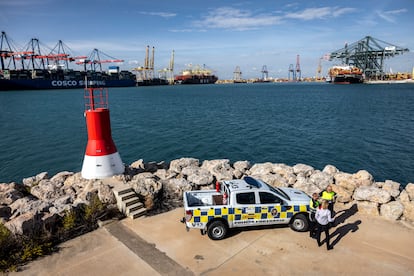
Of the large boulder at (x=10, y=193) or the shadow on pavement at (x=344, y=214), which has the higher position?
the large boulder at (x=10, y=193)

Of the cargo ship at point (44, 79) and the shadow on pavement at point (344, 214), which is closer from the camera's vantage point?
the shadow on pavement at point (344, 214)

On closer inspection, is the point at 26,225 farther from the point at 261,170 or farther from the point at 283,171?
the point at 283,171

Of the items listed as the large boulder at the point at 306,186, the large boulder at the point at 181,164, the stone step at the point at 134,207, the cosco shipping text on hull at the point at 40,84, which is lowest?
the stone step at the point at 134,207

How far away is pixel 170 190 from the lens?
35.8 ft

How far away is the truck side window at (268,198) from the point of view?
27.2 feet

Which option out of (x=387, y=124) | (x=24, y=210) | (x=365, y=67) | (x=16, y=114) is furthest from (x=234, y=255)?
(x=365, y=67)

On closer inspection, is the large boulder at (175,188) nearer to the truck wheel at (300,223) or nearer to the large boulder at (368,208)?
the truck wheel at (300,223)

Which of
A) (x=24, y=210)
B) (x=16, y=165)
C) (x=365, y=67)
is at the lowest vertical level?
(x=16, y=165)

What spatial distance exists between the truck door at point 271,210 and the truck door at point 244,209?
0.75ft

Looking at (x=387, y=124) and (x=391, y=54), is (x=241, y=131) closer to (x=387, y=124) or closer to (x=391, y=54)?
(x=387, y=124)

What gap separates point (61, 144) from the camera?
27.6 metres

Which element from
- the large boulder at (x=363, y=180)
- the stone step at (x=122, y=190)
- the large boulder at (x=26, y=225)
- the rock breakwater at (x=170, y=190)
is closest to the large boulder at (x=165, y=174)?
the rock breakwater at (x=170, y=190)

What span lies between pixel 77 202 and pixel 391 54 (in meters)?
180

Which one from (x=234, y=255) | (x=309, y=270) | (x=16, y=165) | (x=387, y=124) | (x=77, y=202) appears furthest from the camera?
(x=387, y=124)
